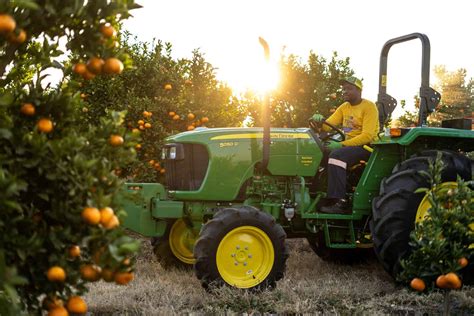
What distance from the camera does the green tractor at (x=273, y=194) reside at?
514 centimetres

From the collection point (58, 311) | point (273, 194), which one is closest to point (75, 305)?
point (58, 311)

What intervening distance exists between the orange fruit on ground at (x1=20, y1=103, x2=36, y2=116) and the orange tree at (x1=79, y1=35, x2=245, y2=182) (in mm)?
4972

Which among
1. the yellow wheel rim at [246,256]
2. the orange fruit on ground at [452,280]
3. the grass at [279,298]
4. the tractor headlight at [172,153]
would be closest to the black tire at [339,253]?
the grass at [279,298]

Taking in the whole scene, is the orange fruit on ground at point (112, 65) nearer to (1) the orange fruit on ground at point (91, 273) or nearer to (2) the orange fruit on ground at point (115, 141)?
(2) the orange fruit on ground at point (115, 141)

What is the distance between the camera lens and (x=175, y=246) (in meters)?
6.21

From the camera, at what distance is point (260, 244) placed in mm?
5199

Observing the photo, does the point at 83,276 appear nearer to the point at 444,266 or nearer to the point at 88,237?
the point at 88,237

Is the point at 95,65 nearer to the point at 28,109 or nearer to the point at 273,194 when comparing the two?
the point at 28,109

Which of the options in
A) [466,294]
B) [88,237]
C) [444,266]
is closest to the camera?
[88,237]

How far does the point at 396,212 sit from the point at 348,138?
117cm

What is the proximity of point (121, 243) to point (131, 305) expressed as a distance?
2133mm

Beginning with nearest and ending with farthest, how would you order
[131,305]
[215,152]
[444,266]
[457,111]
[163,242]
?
[444,266] → [131,305] → [215,152] → [163,242] → [457,111]

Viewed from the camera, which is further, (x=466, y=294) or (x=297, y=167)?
(x=297, y=167)

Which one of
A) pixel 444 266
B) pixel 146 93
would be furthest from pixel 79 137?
pixel 146 93
